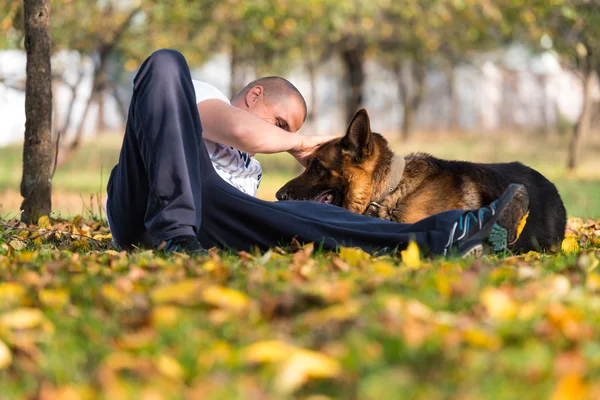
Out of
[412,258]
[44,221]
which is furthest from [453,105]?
[412,258]

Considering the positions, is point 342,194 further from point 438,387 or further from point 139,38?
point 139,38

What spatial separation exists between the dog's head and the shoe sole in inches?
51.2

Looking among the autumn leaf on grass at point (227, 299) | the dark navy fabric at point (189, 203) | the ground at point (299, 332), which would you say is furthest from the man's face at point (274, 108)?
the autumn leaf on grass at point (227, 299)

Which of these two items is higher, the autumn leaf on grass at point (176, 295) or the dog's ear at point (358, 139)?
the dog's ear at point (358, 139)

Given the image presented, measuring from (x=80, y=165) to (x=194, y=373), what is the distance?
73.4 feet

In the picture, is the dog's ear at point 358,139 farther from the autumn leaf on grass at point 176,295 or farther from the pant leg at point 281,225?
the autumn leaf on grass at point 176,295

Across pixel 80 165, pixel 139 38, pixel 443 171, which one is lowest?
pixel 80 165

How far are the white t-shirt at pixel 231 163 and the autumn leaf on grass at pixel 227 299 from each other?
6.91 ft

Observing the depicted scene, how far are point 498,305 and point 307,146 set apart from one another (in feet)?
8.00

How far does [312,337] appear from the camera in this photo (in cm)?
220

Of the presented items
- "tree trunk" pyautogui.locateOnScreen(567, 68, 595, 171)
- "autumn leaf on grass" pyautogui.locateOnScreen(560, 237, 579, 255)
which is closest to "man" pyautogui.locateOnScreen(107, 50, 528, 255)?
"autumn leaf on grass" pyautogui.locateOnScreen(560, 237, 579, 255)

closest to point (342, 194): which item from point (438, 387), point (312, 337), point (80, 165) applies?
point (312, 337)

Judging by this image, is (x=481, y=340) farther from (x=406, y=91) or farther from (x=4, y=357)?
(x=406, y=91)

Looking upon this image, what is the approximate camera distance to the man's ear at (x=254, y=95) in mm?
5008
